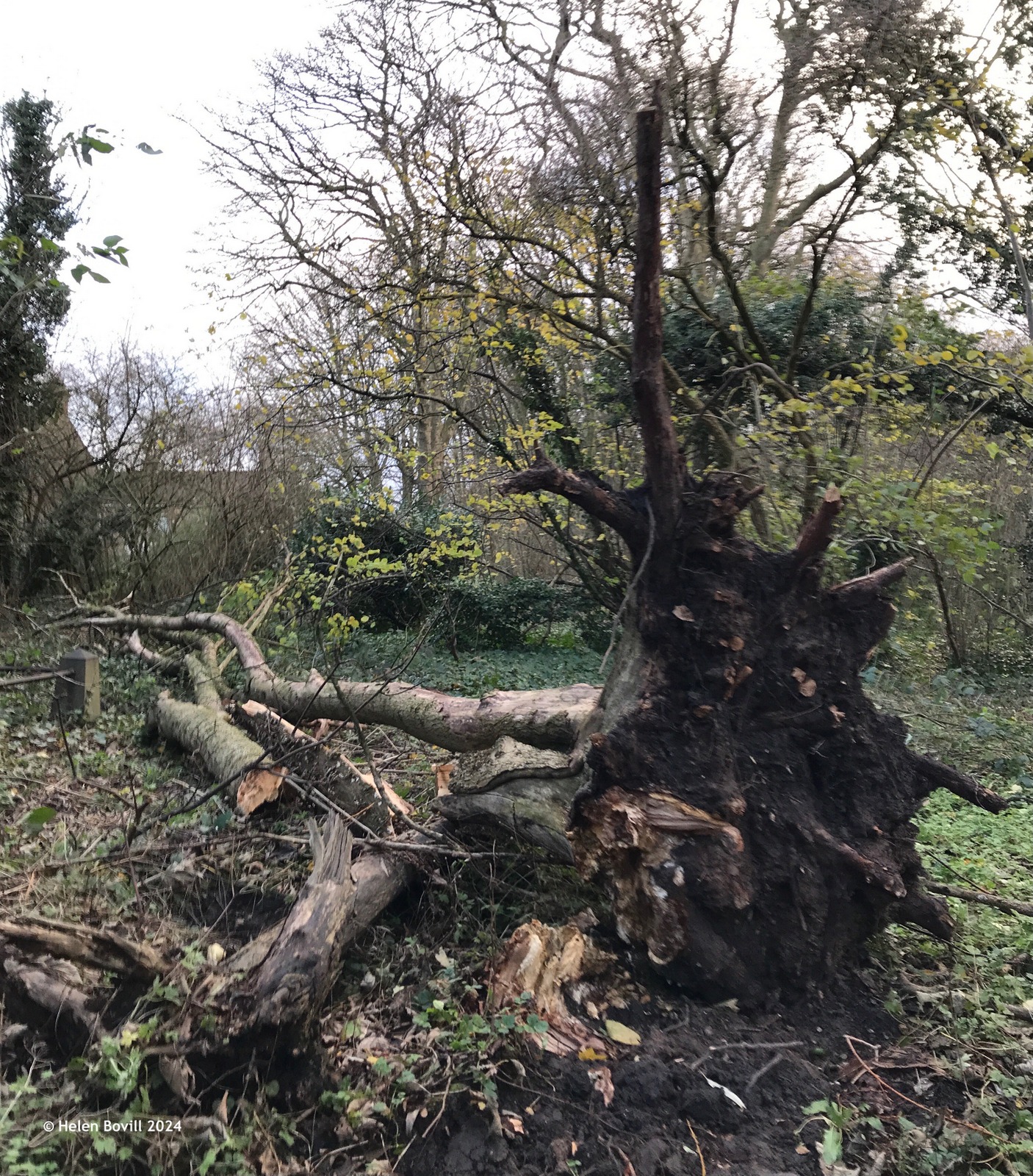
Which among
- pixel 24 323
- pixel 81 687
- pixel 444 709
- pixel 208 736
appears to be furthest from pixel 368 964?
pixel 24 323

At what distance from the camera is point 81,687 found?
23.3 feet

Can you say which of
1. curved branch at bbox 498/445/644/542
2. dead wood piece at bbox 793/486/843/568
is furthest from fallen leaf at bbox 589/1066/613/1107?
dead wood piece at bbox 793/486/843/568

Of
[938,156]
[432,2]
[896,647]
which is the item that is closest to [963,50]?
[938,156]

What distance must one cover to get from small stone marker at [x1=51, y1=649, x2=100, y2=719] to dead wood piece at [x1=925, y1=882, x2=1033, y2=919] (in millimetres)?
6690

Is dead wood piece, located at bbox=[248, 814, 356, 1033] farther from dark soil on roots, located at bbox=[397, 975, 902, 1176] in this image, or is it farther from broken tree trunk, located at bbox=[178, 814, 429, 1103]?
dark soil on roots, located at bbox=[397, 975, 902, 1176]

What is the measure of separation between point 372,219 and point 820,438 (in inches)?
261

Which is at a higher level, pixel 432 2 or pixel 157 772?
pixel 432 2

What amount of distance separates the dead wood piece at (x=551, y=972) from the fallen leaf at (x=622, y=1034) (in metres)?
0.06

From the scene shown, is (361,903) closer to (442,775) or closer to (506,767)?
(506,767)

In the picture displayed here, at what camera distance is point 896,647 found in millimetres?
10336

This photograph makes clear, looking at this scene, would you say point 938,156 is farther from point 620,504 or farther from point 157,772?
point 157,772

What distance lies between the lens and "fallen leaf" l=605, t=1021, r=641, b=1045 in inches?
117

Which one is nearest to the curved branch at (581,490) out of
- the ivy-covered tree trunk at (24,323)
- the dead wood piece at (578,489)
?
the dead wood piece at (578,489)

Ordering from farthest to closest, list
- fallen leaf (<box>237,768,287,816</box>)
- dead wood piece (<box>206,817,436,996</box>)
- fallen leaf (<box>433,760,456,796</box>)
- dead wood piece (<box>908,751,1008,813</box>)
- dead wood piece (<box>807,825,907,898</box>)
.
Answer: fallen leaf (<box>433,760,456,796</box>)
fallen leaf (<box>237,768,287,816</box>)
dead wood piece (<box>908,751,1008,813</box>)
dead wood piece (<box>807,825,907,898</box>)
dead wood piece (<box>206,817,436,996</box>)
